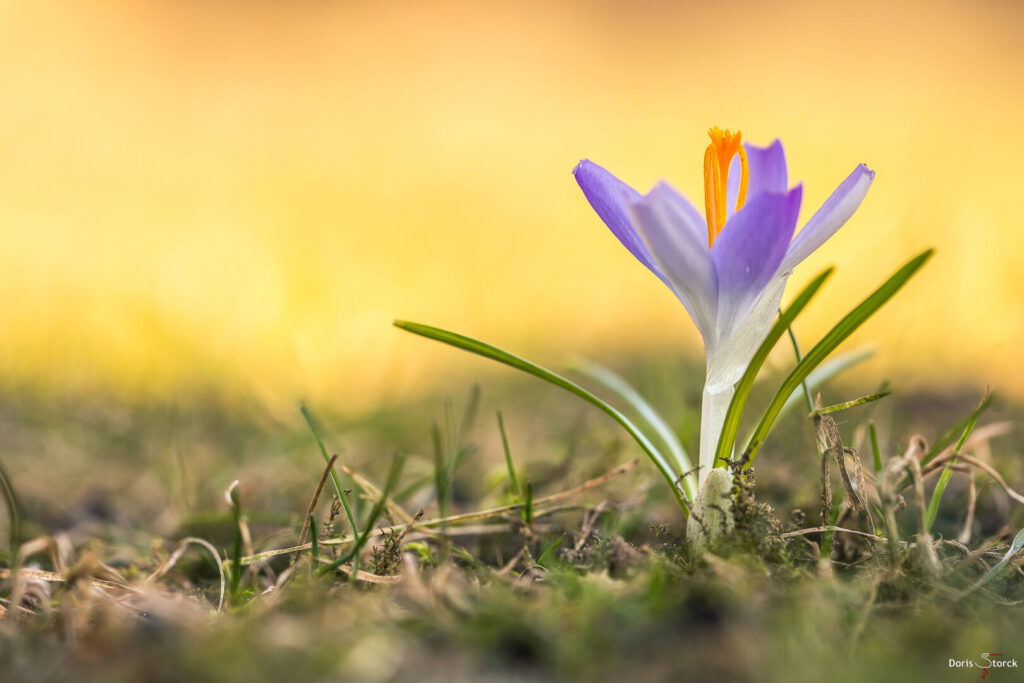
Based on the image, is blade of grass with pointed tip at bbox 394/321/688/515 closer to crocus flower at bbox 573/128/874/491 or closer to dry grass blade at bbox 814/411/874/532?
crocus flower at bbox 573/128/874/491

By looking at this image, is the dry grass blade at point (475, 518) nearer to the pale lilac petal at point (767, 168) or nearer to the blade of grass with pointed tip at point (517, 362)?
the blade of grass with pointed tip at point (517, 362)

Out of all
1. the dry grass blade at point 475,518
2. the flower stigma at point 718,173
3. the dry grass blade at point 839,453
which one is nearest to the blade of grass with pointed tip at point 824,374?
the dry grass blade at point 839,453

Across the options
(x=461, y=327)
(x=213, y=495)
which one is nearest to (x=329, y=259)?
(x=461, y=327)

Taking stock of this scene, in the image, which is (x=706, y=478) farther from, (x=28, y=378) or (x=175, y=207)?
(x=175, y=207)

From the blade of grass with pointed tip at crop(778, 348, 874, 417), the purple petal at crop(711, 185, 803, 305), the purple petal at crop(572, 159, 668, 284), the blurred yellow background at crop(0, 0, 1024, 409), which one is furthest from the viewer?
the blurred yellow background at crop(0, 0, 1024, 409)

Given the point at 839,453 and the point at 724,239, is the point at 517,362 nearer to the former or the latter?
the point at 724,239

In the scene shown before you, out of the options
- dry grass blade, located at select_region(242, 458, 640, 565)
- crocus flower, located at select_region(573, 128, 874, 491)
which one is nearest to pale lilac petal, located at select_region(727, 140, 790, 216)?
crocus flower, located at select_region(573, 128, 874, 491)
